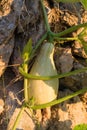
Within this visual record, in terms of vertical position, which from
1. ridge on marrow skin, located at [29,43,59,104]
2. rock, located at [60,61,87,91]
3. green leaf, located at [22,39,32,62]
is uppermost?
green leaf, located at [22,39,32,62]

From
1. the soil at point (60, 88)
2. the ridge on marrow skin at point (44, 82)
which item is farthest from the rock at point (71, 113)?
the ridge on marrow skin at point (44, 82)

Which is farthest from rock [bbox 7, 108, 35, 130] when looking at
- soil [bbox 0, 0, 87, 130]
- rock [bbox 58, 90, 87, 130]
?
rock [bbox 58, 90, 87, 130]

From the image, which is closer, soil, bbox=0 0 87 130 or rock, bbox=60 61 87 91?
soil, bbox=0 0 87 130

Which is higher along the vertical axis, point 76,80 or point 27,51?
point 27,51

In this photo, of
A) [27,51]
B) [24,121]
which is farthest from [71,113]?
[27,51]

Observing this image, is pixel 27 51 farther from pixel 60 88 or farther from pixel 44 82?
pixel 60 88

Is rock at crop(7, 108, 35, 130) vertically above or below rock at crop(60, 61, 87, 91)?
below

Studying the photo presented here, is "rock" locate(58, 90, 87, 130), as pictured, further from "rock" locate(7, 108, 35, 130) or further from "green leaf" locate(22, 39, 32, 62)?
"green leaf" locate(22, 39, 32, 62)
